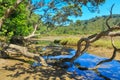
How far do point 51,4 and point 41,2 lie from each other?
1.30 m

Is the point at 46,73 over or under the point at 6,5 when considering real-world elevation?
under

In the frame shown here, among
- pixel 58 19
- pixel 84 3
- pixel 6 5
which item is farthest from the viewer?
pixel 58 19

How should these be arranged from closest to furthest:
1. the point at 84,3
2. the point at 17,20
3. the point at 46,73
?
1. the point at 46,73
2. the point at 84,3
3. the point at 17,20

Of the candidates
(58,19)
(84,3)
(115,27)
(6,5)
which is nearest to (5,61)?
(84,3)

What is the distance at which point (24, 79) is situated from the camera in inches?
491

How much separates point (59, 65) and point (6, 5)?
501 inches

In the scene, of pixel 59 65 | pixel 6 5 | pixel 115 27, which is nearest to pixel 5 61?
pixel 59 65

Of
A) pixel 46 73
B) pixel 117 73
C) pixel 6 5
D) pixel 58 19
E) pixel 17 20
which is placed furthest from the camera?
pixel 58 19

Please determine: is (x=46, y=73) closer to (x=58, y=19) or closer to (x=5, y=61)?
(x=5, y=61)

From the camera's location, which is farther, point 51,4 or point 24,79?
point 51,4

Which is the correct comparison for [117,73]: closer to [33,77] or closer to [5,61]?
[33,77]

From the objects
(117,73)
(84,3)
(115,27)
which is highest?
(84,3)

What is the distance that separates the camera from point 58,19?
3362 cm

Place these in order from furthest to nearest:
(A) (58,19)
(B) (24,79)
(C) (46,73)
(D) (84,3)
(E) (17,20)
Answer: (A) (58,19) → (E) (17,20) → (D) (84,3) → (C) (46,73) → (B) (24,79)
